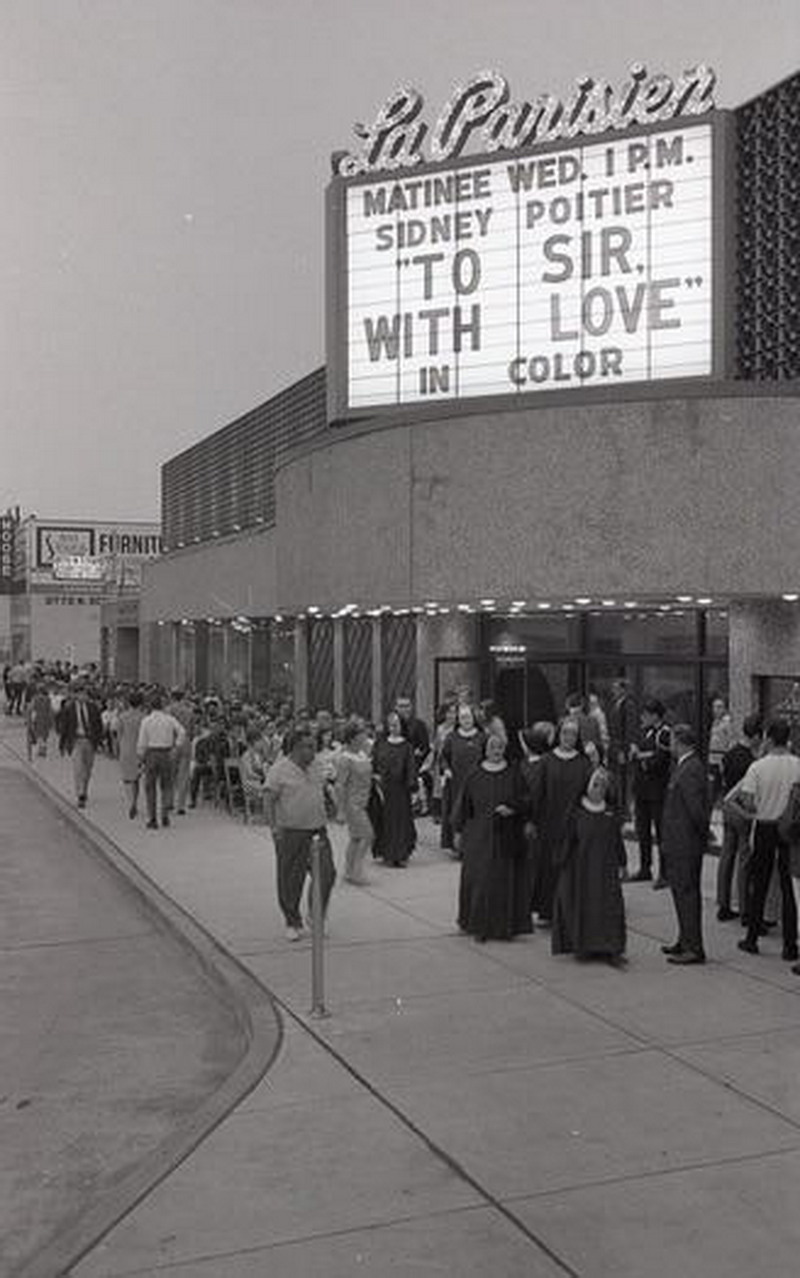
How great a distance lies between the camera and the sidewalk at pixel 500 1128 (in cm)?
496

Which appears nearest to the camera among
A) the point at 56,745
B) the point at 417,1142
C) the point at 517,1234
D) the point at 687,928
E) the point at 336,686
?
the point at 517,1234

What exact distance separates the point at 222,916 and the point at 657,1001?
421 cm

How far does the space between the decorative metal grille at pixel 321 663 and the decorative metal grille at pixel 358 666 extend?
877mm

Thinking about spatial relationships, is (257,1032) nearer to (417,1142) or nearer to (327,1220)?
(417,1142)

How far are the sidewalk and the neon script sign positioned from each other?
54.4 ft

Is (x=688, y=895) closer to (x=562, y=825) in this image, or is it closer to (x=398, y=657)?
(x=562, y=825)

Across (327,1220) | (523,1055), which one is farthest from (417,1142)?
(523,1055)

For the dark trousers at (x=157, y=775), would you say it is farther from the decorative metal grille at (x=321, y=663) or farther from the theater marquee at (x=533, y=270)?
the theater marquee at (x=533, y=270)

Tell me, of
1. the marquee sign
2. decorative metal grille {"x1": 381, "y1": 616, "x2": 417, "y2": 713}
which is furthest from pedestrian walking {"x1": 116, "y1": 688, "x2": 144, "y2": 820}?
the marquee sign

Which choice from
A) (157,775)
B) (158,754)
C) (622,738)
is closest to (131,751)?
(157,775)

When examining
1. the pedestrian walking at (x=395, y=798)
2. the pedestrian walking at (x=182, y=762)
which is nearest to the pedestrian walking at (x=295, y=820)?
the pedestrian walking at (x=395, y=798)

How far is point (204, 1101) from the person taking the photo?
6.78m

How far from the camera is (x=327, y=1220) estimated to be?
206 inches

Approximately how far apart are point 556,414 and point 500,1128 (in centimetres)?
1236
